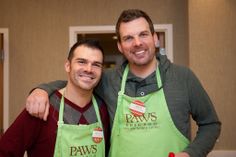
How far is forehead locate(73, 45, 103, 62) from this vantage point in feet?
4.05

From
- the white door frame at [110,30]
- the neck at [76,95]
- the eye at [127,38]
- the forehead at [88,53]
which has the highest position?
the white door frame at [110,30]

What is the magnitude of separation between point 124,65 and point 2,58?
1.86m

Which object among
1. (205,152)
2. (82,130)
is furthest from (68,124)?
(205,152)

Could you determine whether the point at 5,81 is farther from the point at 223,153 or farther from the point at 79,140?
the point at 223,153

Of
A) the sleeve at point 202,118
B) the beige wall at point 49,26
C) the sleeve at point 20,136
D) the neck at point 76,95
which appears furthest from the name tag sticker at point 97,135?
the beige wall at point 49,26

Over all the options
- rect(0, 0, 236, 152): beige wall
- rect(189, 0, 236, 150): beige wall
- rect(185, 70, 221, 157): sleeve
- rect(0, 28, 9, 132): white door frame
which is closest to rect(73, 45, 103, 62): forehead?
rect(185, 70, 221, 157): sleeve

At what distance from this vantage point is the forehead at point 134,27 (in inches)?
49.2

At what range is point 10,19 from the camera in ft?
9.43

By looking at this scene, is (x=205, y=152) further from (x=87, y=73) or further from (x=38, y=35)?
(x=38, y=35)

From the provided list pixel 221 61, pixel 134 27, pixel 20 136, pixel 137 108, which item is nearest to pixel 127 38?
pixel 134 27

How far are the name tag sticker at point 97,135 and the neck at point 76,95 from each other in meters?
0.12

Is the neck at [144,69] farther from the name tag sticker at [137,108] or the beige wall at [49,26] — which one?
the beige wall at [49,26]

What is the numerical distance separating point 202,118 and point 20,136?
29.0 inches

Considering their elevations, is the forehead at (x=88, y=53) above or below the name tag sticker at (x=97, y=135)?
above
